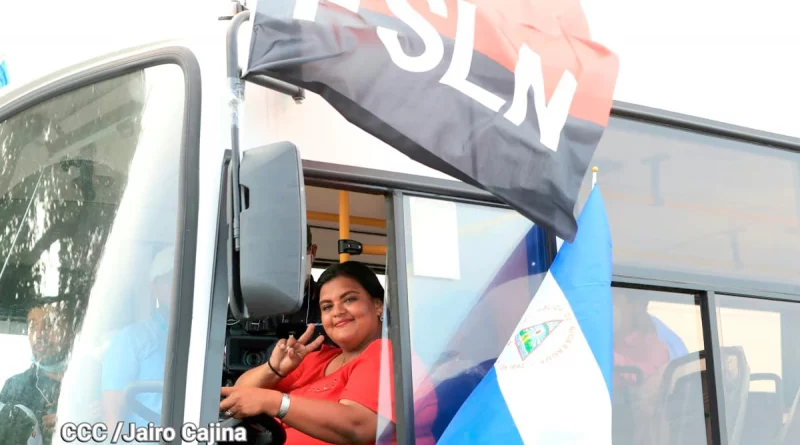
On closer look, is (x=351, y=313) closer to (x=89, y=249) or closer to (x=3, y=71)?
(x=89, y=249)

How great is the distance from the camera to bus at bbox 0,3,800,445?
247 centimetres

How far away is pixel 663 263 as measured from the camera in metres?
3.12

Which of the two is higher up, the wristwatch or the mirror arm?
the mirror arm

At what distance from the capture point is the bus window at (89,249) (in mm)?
2486

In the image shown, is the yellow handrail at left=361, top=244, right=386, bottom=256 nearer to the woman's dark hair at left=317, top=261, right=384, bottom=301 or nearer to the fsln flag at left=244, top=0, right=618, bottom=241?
the woman's dark hair at left=317, top=261, right=384, bottom=301

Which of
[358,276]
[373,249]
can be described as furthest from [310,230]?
[358,276]

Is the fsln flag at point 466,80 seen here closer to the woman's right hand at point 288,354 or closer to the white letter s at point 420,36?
the white letter s at point 420,36

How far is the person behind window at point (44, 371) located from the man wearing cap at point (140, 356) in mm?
132

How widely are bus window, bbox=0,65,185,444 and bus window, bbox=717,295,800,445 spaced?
1739mm

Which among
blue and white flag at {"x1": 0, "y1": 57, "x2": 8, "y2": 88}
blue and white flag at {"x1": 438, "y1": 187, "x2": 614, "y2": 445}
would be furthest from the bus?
blue and white flag at {"x1": 0, "y1": 57, "x2": 8, "y2": 88}

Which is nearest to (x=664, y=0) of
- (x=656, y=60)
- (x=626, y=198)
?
(x=656, y=60)

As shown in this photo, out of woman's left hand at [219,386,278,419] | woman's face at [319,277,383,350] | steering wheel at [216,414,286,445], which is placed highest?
woman's face at [319,277,383,350]

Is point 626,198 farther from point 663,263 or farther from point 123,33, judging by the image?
point 123,33

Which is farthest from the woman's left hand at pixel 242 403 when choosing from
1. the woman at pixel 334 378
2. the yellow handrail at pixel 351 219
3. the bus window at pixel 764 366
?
the bus window at pixel 764 366
